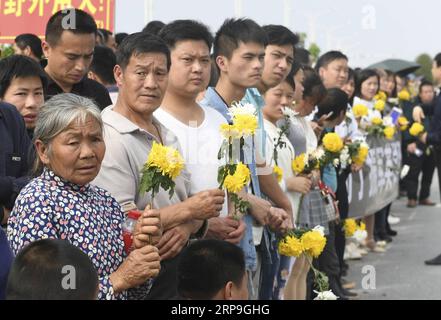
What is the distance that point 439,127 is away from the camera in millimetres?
10508

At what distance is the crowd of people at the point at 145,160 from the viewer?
136 inches

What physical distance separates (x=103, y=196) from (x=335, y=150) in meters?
3.74

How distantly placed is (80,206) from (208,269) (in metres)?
0.56

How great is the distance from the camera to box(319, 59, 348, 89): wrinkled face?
938 centimetres

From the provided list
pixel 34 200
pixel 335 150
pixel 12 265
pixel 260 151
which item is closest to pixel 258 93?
pixel 260 151

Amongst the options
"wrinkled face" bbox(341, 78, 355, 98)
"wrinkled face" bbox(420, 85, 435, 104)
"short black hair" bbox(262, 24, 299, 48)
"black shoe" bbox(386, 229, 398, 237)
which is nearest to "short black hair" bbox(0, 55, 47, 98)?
"short black hair" bbox(262, 24, 299, 48)

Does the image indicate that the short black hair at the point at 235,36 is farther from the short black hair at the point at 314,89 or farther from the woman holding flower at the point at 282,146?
the short black hair at the point at 314,89

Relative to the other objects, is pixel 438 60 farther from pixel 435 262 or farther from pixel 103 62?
pixel 103 62

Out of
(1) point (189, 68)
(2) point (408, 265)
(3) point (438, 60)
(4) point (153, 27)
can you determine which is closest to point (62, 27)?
(1) point (189, 68)

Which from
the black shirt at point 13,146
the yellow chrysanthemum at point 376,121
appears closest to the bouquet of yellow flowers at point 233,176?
the black shirt at point 13,146

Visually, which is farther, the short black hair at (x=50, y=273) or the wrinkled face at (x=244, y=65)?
the wrinkled face at (x=244, y=65)

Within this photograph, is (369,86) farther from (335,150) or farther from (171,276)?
(171,276)

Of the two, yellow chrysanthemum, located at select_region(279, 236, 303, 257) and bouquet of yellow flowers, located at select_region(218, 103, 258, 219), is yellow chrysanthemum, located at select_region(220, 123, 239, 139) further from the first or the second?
yellow chrysanthemum, located at select_region(279, 236, 303, 257)

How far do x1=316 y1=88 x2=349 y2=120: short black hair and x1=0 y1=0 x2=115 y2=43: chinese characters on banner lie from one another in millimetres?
1944
